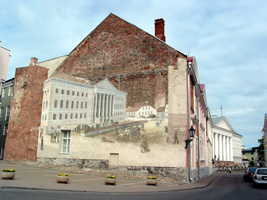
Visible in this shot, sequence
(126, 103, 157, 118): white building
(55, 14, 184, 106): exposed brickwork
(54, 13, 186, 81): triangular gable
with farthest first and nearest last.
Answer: (54, 13, 186, 81): triangular gable < (55, 14, 184, 106): exposed brickwork < (126, 103, 157, 118): white building

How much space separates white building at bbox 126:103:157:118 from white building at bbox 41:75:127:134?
631 mm

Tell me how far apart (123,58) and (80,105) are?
5.53 m

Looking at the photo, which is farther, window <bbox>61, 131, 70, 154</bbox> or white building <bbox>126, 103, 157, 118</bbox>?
window <bbox>61, 131, 70, 154</bbox>

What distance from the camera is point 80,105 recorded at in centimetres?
2147

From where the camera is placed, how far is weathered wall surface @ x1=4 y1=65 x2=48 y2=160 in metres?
24.0

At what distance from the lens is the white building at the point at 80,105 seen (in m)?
20.7

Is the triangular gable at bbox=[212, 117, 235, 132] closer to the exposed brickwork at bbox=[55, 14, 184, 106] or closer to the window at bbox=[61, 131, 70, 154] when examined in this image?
the exposed brickwork at bbox=[55, 14, 184, 106]

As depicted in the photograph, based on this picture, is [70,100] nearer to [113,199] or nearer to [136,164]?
[136,164]

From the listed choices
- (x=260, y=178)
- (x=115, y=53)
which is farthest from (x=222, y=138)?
(x=260, y=178)

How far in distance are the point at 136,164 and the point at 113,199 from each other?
31.4 ft

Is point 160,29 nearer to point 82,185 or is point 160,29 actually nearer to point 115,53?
point 115,53

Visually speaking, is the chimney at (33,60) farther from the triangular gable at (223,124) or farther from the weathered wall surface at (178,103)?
the triangular gable at (223,124)

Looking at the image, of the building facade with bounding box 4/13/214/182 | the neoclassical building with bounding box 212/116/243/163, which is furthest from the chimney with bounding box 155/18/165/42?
the neoclassical building with bounding box 212/116/243/163

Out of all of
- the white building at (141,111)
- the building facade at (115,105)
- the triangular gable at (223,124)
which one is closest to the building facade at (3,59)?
the building facade at (115,105)
